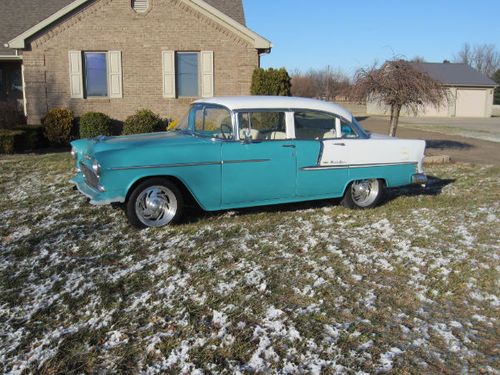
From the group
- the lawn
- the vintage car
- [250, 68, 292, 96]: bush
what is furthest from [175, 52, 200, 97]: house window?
the lawn

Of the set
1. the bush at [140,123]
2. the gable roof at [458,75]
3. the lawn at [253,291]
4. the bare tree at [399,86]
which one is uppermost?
the gable roof at [458,75]

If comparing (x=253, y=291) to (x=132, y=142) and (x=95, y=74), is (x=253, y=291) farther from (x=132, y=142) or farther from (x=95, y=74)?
(x=95, y=74)

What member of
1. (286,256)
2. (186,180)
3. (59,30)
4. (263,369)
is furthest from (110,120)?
(263,369)

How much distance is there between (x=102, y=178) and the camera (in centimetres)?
556

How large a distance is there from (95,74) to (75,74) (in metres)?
0.67

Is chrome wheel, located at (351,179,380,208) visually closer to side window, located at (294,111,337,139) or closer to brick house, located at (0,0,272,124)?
side window, located at (294,111,337,139)

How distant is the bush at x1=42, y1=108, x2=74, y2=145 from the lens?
48.3 ft

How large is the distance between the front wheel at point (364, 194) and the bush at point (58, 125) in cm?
1043

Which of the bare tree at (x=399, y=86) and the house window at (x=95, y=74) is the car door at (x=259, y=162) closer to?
the bare tree at (x=399, y=86)

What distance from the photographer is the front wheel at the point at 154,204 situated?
229 inches

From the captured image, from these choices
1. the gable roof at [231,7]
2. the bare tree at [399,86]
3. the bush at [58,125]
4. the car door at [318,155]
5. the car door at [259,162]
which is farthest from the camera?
the gable roof at [231,7]

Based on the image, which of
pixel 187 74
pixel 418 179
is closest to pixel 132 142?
pixel 418 179

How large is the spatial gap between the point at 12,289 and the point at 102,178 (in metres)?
1.60

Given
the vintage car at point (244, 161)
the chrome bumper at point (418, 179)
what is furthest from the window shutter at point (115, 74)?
the chrome bumper at point (418, 179)
